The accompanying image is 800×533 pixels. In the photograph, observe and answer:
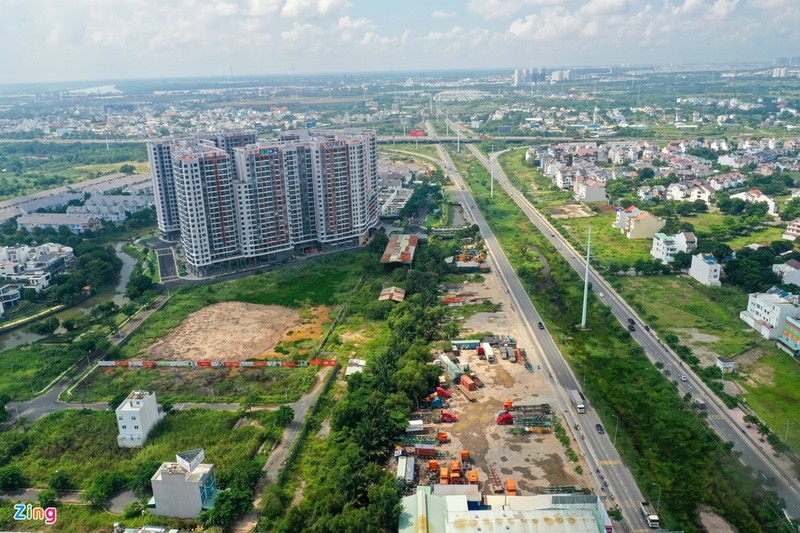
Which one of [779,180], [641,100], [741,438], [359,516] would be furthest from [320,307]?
[641,100]

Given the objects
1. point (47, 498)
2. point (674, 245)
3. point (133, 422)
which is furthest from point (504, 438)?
point (674, 245)

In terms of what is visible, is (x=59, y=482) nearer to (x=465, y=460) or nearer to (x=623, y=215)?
(x=465, y=460)

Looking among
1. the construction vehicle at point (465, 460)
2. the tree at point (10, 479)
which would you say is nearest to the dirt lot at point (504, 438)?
the construction vehicle at point (465, 460)

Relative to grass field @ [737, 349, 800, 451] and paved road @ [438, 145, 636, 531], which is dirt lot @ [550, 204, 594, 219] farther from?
grass field @ [737, 349, 800, 451]

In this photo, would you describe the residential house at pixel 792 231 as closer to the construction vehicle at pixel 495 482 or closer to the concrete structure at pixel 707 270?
the concrete structure at pixel 707 270

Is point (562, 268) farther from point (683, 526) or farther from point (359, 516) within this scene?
point (359, 516)

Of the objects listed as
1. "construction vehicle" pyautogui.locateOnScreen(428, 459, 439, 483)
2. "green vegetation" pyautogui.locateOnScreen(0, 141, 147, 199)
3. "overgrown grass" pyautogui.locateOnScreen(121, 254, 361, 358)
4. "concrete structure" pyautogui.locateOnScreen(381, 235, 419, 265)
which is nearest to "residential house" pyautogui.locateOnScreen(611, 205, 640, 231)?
"concrete structure" pyautogui.locateOnScreen(381, 235, 419, 265)
